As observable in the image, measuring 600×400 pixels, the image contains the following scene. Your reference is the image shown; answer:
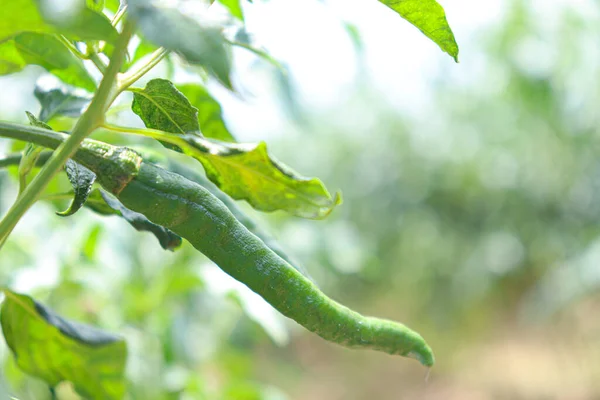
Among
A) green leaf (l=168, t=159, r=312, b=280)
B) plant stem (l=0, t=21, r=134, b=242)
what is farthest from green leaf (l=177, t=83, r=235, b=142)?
plant stem (l=0, t=21, r=134, b=242)

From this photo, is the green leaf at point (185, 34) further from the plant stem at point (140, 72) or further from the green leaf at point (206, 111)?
the green leaf at point (206, 111)

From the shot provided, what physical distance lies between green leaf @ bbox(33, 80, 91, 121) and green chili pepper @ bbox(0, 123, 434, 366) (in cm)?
16

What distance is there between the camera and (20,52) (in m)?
0.45

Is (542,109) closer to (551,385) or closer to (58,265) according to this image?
(551,385)

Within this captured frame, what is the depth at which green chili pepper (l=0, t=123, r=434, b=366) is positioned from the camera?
13.3 inches

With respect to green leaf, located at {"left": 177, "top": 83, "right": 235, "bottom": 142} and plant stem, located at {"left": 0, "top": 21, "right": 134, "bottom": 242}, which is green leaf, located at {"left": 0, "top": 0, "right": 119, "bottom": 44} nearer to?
plant stem, located at {"left": 0, "top": 21, "right": 134, "bottom": 242}

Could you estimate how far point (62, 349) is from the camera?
21.6 inches

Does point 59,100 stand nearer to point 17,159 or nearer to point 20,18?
point 17,159

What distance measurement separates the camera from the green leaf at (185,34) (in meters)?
0.25

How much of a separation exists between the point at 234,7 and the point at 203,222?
0.93 feet

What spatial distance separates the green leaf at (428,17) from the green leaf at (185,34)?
0.48 feet

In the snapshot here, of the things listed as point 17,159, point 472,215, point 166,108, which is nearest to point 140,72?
point 166,108

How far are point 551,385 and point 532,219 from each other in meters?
0.93

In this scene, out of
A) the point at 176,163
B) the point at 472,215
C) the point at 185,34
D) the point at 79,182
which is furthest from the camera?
the point at 472,215
